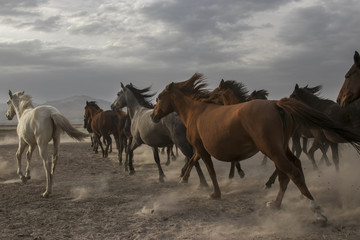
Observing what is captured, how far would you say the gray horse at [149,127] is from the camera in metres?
8.48

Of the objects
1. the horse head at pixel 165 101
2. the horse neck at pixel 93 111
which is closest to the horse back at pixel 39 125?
the horse head at pixel 165 101

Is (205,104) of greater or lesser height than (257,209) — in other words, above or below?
above

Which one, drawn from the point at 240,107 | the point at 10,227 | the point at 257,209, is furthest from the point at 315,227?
the point at 10,227

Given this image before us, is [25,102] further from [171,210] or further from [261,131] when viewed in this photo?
[261,131]

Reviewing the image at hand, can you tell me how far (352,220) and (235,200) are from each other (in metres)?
2.07

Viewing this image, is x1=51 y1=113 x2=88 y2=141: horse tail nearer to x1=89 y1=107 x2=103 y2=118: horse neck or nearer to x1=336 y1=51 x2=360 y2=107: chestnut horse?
x1=336 y1=51 x2=360 y2=107: chestnut horse

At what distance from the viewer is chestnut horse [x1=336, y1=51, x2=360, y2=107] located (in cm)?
612

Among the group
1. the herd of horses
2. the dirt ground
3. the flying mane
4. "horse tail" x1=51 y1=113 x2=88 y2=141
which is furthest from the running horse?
the flying mane

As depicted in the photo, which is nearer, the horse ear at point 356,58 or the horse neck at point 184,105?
the horse ear at point 356,58

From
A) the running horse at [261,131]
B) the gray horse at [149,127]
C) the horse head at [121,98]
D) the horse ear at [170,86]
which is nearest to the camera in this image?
the running horse at [261,131]

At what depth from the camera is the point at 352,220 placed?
4.77m

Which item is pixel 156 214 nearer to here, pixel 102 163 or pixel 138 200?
pixel 138 200

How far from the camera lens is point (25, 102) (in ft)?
30.0

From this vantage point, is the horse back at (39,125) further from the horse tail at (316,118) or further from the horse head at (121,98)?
the horse tail at (316,118)
